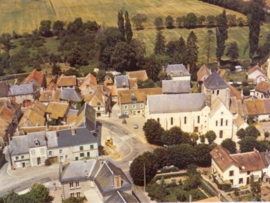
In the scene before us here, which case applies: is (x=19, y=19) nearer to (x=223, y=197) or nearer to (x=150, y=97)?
(x=150, y=97)

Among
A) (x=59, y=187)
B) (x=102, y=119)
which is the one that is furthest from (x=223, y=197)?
(x=102, y=119)

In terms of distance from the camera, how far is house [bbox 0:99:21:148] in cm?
7975

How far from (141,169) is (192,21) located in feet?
389

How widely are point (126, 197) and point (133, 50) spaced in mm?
80722

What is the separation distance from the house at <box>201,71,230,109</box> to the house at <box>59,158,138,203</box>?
116ft

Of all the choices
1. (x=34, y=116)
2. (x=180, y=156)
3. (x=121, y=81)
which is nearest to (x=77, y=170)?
(x=180, y=156)

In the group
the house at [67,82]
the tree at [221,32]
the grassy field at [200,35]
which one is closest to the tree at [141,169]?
the house at [67,82]

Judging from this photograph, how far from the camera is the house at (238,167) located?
215ft

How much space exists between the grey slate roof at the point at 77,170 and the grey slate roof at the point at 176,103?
86.6ft

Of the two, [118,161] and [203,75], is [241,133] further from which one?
[203,75]

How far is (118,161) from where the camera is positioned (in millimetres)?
74125

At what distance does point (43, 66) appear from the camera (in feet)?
447

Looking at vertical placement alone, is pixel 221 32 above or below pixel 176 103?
above

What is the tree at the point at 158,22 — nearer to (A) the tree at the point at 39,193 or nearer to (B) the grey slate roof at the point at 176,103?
(B) the grey slate roof at the point at 176,103
